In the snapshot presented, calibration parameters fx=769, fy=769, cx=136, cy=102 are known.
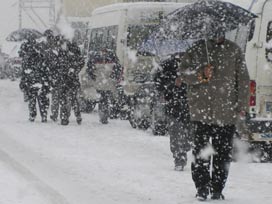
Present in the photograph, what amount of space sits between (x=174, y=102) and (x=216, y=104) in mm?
1960

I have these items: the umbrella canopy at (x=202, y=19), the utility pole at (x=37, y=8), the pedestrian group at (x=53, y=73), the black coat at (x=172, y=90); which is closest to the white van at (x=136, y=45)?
the pedestrian group at (x=53, y=73)

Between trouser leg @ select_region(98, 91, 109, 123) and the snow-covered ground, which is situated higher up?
trouser leg @ select_region(98, 91, 109, 123)

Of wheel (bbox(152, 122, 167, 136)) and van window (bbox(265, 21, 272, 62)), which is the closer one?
van window (bbox(265, 21, 272, 62))

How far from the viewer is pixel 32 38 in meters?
16.0

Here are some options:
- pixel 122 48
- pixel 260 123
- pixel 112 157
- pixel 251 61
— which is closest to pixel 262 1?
pixel 251 61

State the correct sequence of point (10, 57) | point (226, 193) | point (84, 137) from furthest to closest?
point (10, 57) < point (84, 137) < point (226, 193)

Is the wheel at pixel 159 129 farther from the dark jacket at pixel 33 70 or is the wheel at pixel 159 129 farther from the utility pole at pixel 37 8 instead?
the utility pole at pixel 37 8

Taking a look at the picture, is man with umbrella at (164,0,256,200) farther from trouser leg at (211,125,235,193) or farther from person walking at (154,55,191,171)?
person walking at (154,55,191,171)

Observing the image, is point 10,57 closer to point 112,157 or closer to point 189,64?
point 112,157

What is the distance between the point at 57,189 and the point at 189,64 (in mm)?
2020

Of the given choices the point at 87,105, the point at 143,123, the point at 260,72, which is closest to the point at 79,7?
the point at 87,105

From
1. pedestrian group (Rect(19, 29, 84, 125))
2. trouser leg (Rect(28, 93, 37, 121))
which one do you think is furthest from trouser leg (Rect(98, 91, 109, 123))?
trouser leg (Rect(28, 93, 37, 121))

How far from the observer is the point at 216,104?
300 inches

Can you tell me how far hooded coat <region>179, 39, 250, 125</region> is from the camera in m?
7.56
